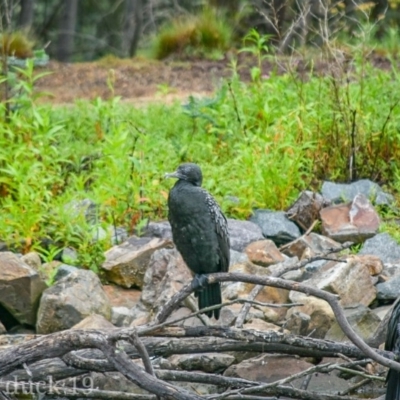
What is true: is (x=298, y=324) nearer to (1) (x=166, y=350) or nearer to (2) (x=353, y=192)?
(1) (x=166, y=350)

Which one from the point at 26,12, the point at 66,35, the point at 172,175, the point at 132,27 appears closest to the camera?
the point at 172,175

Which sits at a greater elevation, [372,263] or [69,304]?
[372,263]

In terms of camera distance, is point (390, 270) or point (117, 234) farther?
point (117, 234)

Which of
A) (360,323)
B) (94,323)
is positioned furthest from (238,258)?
(94,323)

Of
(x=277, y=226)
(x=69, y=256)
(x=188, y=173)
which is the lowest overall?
(x=69, y=256)

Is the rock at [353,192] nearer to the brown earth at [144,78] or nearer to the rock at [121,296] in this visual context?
the rock at [121,296]

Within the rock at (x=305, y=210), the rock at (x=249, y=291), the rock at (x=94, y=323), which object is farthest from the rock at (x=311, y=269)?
the rock at (x=94, y=323)

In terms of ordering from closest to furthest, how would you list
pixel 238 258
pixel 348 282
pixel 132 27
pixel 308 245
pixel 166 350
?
1. pixel 166 350
2. pixel 348 282
3. pixel 238 258
4. pixel 308 245
5. pixel 132 27

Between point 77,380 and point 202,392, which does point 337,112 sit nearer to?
point 202,392

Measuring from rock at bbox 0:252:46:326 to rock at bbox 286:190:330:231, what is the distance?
6.96ft

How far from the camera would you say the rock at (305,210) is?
7.90 meters

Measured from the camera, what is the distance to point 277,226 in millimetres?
7781

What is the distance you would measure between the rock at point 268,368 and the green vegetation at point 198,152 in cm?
174

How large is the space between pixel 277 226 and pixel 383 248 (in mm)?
826
